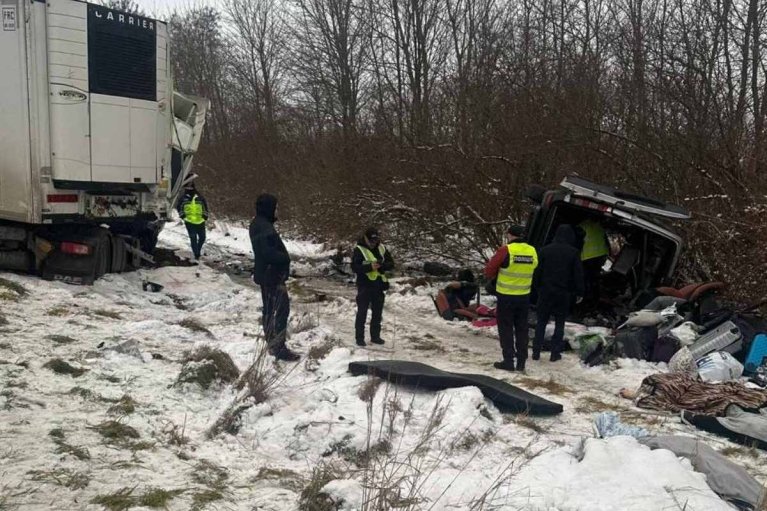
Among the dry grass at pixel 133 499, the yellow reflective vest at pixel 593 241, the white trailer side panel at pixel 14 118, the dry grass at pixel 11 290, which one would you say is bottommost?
the dry grass at pixel 133 499

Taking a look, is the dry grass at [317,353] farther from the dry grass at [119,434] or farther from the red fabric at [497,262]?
the dry grass at [119,434]

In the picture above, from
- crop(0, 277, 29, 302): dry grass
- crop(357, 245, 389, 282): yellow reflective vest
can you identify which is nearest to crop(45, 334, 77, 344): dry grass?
crop(0, 277, 29, 302): dry grass

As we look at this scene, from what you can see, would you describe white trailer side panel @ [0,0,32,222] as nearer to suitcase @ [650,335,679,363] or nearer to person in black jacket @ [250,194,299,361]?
person in black jacket @ [250,194,299,361]

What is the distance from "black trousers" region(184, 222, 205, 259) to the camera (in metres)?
13.8

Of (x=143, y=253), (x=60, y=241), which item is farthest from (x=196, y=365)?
(x=143, y=253)

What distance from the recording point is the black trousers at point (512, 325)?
288 inches

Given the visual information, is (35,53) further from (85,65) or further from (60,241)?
(60,241)

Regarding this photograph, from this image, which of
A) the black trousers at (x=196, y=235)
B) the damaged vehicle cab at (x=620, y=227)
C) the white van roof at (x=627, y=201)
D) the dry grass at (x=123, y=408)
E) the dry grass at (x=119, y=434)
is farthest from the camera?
the black trousers at (x=196, y=235)

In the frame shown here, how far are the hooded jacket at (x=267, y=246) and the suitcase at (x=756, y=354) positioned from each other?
505 cm

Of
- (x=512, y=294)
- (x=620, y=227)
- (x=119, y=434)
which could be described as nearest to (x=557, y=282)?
(x=512, y=294)

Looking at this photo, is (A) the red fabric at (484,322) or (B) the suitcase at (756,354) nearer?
(B) the suitcase at (756,354)

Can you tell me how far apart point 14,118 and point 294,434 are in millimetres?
6156

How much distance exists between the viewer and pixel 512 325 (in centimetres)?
739

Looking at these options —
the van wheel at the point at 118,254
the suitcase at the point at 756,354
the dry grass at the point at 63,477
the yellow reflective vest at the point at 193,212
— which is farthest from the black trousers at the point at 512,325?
the yellow reflective vest at the point at 193,212
